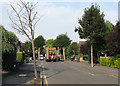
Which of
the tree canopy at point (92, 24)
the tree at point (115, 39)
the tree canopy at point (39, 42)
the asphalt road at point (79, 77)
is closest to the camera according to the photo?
the asphalt road at point (79, 77)

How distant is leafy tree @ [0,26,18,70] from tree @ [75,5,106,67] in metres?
13.0

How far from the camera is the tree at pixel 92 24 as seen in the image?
27.9m

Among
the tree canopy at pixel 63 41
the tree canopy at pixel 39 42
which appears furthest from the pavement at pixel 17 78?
the tree canopy at pixel 39 42

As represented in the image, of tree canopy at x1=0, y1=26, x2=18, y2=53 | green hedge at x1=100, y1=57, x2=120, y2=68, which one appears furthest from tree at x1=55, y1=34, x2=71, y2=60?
tree canopy at x1=0, y1=26, x2=18, y2=53

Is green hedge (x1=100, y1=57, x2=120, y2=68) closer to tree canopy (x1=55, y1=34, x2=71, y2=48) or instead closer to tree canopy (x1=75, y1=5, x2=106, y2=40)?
tree canopy (x1=75, y1=5, x2=106, y2=40)

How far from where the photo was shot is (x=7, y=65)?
772 inches

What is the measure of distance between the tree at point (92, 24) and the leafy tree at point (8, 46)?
513 inches

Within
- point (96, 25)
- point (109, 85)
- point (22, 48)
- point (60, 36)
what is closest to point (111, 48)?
point (96, 25)

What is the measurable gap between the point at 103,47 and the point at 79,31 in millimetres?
6594

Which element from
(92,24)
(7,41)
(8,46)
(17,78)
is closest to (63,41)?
(92,24)

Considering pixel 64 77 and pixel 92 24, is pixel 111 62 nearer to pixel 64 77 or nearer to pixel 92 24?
pixel 92 24

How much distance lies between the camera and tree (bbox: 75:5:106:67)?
1099 inches

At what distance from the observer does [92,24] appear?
92.4 ft

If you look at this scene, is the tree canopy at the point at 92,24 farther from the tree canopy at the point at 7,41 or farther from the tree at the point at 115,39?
the tree canopy at the point at 7,41
